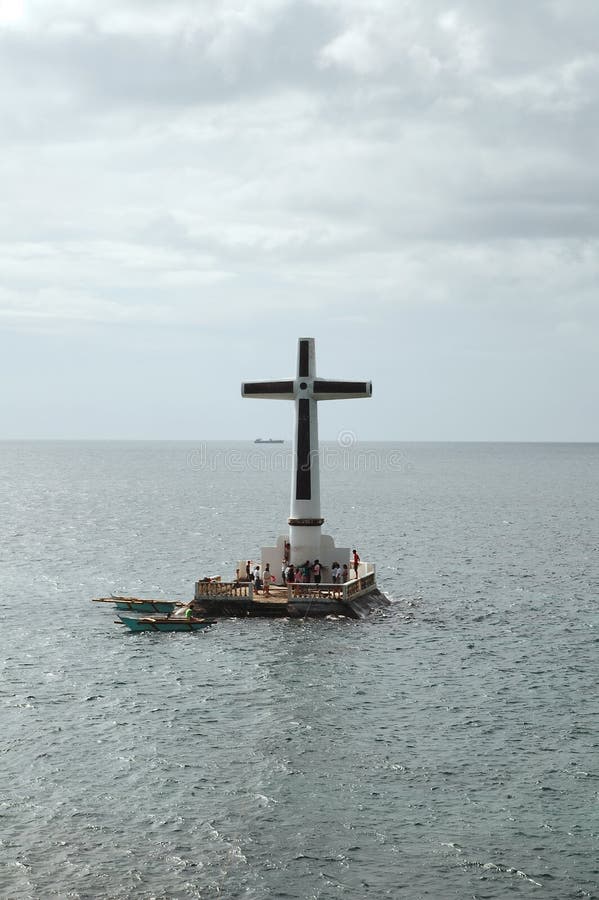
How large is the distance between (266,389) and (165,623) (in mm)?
14717

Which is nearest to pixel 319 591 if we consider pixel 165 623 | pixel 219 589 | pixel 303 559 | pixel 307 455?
pixel 303 559

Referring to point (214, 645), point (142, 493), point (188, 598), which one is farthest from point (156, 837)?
point (142, 493)

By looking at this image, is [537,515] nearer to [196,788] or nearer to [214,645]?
[214,645]

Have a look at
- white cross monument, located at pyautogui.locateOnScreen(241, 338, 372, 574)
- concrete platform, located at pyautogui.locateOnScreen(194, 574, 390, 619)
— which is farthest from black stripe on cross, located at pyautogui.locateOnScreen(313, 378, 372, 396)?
concrete platform, located at pyautogui.locateOnScreen(194, 574, 390, 619)

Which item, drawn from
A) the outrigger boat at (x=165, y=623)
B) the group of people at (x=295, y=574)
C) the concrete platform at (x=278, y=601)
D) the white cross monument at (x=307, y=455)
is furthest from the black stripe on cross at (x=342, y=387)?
the outrigger boat at (x=165, y=623)

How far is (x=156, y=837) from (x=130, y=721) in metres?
9.81

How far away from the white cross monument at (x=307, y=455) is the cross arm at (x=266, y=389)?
14 cm

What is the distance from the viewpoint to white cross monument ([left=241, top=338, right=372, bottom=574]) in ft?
183

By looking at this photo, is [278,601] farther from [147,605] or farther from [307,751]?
[307,751]

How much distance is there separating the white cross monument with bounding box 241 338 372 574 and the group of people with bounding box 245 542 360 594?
2.16 feet

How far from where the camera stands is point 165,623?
51125 mm

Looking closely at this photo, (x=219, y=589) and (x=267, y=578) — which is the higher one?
(x=267, y=578)

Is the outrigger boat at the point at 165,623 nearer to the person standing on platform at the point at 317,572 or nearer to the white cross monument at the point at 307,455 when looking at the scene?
the person standing on platform at the point at 317,572

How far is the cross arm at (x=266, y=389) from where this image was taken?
186ft
